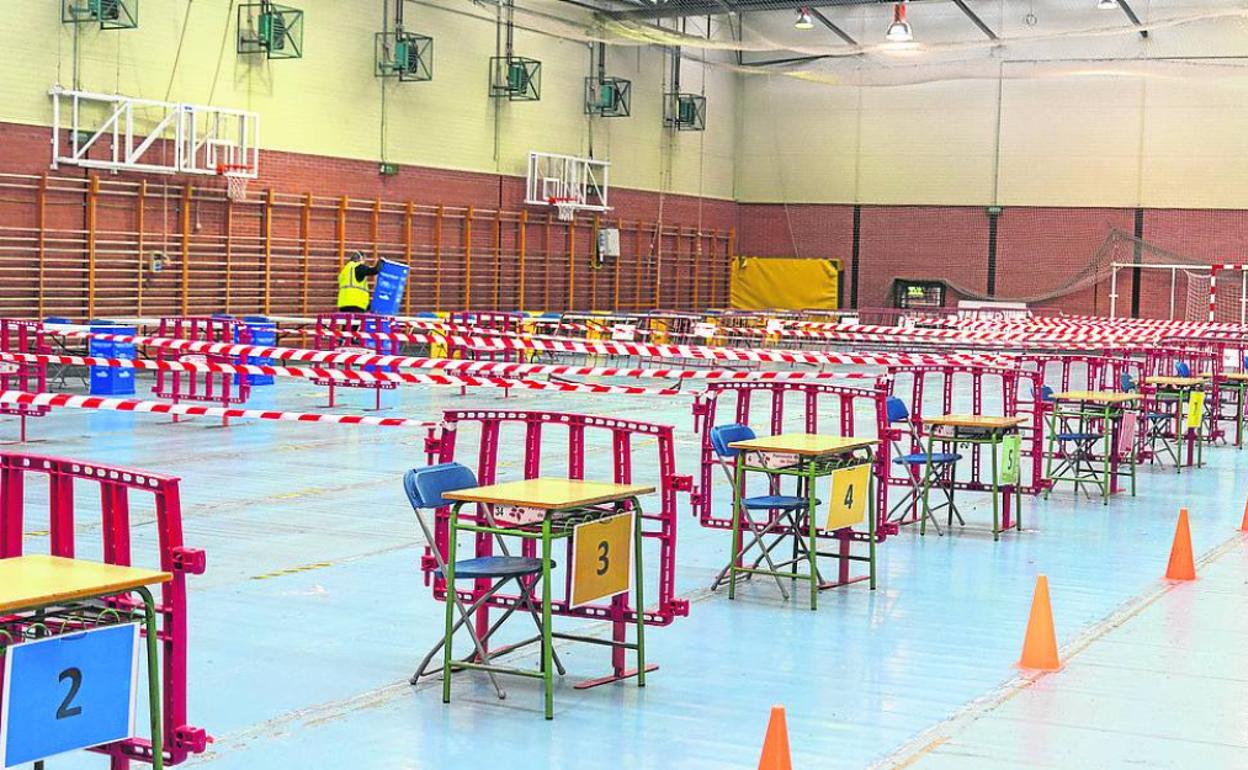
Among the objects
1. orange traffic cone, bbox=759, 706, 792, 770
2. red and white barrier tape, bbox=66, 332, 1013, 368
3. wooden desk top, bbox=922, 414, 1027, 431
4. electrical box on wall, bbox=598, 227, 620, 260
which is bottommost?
orange traffic cone, bbox=759, 706, 792, 770

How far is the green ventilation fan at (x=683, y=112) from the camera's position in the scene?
1597 inches

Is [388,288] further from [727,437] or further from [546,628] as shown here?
[546,628]

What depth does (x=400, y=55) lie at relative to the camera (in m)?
31.0

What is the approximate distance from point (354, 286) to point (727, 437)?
645 inches

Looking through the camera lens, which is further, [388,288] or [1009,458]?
[388,288]

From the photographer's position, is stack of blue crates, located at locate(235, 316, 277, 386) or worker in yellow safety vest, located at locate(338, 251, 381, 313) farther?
worker in yellow safety vest, located at locate(338, 251, 381, 313)

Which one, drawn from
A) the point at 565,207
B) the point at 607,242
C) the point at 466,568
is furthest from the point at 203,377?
the point at 466,568

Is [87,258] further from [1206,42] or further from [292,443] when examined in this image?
[1206,42]

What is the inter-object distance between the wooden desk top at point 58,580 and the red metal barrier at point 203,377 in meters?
14.6

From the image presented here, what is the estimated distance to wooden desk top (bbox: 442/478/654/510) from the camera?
7.00 meters

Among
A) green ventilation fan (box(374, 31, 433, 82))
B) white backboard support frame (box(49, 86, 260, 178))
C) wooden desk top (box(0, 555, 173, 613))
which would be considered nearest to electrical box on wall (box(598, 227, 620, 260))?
green ventilation fan (box(374, 31, 433, 82))

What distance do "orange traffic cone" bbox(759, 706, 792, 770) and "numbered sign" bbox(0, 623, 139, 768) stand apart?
2084mm

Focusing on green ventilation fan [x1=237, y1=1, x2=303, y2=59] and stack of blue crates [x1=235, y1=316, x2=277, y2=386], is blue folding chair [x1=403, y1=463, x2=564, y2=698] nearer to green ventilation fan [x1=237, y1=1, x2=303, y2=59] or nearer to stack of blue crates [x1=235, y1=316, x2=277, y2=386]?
stack of blue crates [x1=235, y1=316, x2=277, y2=386]

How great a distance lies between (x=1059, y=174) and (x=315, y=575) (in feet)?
112
